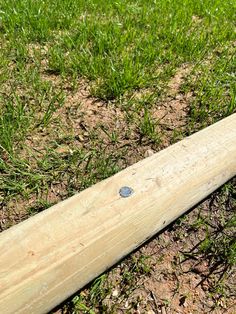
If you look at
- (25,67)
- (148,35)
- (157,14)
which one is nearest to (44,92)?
(25,67)

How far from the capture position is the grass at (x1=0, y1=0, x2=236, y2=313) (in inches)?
101

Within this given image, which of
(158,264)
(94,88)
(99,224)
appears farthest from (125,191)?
(94,88)

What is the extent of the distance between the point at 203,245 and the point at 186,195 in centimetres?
45

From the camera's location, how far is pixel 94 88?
3279mm

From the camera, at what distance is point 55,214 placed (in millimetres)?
1683

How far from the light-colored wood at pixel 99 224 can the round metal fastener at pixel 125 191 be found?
0.02 m

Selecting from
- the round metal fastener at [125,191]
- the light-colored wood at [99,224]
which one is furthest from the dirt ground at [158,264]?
the round metal fastener at [125,191]

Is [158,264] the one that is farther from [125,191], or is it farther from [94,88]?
[94,88]

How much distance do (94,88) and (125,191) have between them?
1669mm

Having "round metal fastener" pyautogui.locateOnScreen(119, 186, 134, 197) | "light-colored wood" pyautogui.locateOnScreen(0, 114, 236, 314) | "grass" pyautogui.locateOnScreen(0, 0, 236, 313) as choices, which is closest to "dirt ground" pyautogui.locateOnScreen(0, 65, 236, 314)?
"grass" pyautogui.locateOnScreen(0, 0, 236, 313)

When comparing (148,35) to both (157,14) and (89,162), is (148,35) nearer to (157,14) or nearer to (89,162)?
(157,14)

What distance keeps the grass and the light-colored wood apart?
42 centimetres

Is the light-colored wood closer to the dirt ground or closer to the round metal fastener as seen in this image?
the round metal fastener

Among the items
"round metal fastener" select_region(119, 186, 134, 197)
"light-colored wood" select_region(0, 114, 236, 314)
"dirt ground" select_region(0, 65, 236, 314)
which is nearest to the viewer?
"light-colored wood" select_region(0, 114, 236, 314)
